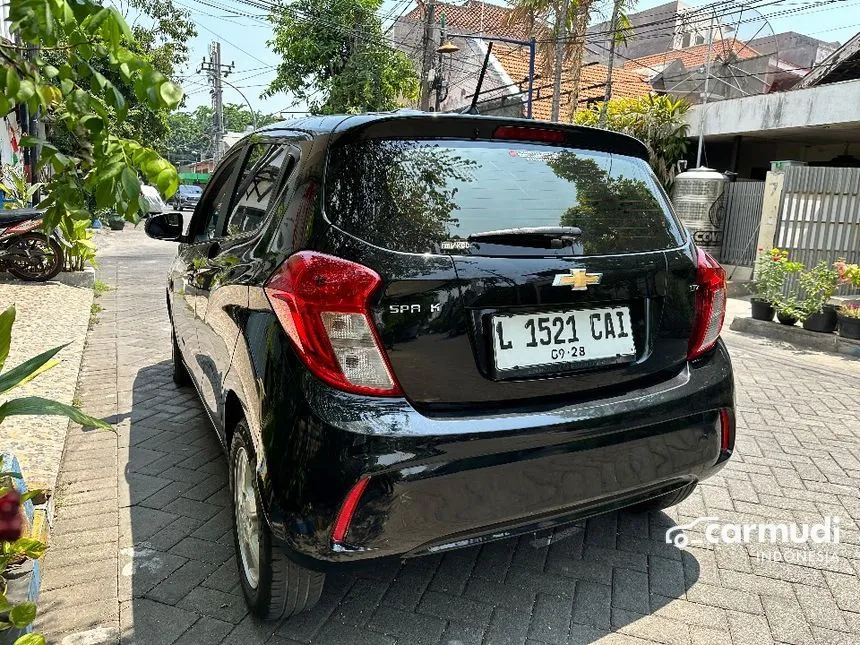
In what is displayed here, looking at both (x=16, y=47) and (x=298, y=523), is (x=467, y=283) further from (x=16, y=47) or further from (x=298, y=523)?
(x=16, y=47)

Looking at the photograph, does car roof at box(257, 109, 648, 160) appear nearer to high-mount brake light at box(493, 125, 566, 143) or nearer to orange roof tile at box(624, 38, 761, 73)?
high-mount brake light at box(493, 125, 566, 143)

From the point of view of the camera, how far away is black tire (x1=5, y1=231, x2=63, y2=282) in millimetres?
8891

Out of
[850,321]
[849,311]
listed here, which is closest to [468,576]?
[850,321]

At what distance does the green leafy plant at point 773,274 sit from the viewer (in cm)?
766

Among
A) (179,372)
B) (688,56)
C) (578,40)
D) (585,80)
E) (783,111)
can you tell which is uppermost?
(688,56)

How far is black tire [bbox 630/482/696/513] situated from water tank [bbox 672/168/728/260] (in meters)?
9.56

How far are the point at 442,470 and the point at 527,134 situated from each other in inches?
49.0

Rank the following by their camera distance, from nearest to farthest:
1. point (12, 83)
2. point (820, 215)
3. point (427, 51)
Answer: point (12, 83) < point (820, 215) < point (427, 51)

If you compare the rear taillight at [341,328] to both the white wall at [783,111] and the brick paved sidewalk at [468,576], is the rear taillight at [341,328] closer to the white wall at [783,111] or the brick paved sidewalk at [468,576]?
the brick paved sidewalk at [468,576]

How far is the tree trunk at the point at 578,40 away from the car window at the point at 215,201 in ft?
→ 49.5

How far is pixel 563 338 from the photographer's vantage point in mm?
2117

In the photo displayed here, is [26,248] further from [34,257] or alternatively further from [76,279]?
[76,279]

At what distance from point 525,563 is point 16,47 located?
8.00ft

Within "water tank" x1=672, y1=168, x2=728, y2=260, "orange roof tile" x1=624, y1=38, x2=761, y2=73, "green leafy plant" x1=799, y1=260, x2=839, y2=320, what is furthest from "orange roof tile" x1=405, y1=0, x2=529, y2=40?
"green leafy plant" x1=799, y1=260, x2=839, y2=320
